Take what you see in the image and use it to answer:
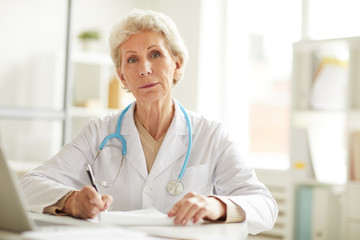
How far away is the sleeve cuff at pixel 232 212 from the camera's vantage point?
130 cm

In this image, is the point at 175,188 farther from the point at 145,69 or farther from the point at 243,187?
the point at 145,69

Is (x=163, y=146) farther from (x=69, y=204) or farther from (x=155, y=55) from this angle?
(x=69, y=204)

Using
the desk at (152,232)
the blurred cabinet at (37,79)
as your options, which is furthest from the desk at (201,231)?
the blurred cabinet at (37,79)

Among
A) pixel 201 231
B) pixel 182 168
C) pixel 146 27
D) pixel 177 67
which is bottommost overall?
pixel 201 231

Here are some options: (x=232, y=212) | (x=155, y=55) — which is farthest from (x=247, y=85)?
(x=232, y=212)

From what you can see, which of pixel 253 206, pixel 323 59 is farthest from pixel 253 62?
pixel 253 206

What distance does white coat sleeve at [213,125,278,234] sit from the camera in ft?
4.50

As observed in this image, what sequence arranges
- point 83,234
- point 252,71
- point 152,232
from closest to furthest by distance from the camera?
point 83,234, point 152,232, point 252,71

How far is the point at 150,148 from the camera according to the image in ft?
5.84

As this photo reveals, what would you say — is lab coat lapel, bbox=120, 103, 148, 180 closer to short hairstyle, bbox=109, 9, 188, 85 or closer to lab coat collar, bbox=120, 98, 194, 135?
lab coat collar, bbox=120, 98, 194, 135

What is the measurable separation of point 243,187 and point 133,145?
447 millimetres

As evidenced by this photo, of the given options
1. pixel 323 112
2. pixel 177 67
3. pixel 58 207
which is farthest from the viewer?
pixel 323 112

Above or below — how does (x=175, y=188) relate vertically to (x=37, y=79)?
below

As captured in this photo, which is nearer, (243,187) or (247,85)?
(243,187)
